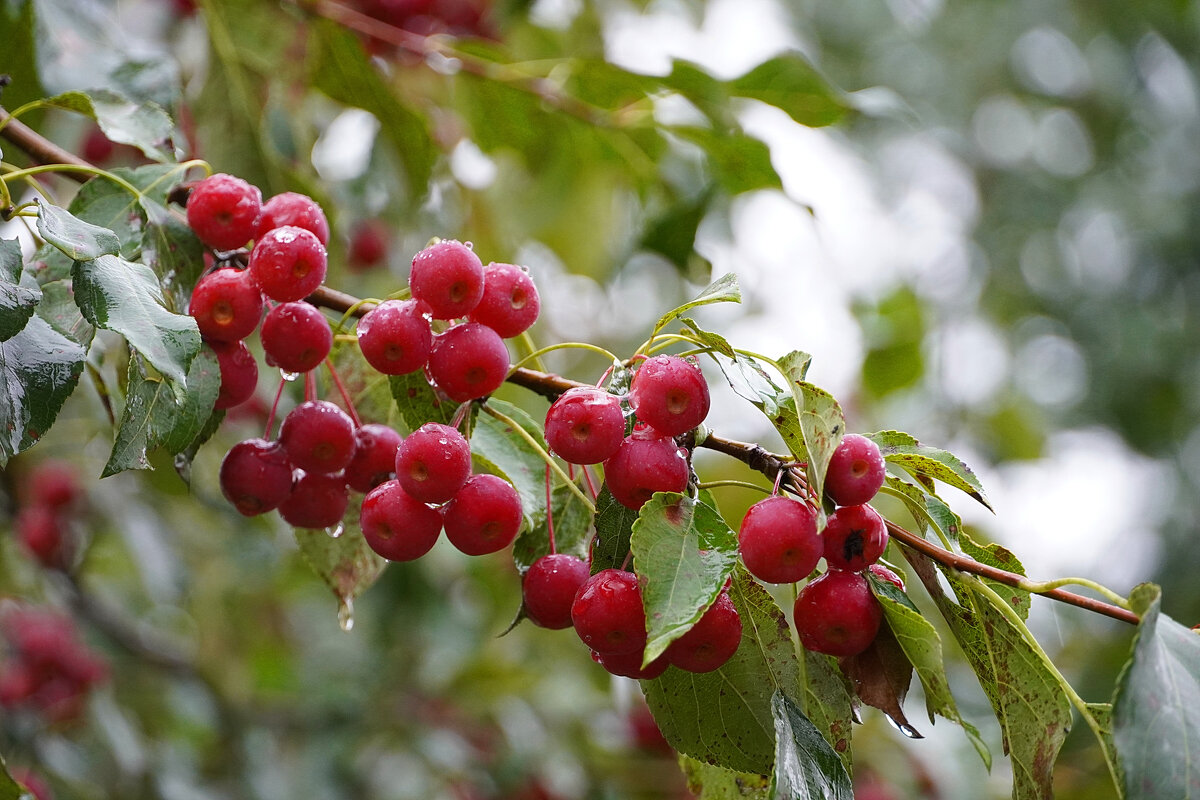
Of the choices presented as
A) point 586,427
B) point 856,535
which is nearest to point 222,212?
point 586,427

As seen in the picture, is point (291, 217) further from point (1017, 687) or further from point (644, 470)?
point (1017, 687)

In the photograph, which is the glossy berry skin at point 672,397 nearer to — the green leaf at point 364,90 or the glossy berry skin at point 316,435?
the glossy berry skin at point 316,435

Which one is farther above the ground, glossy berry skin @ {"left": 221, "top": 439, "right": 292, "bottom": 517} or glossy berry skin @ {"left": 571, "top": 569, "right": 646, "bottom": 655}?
glossy berry skin @ {"left": 571, "top": 569, "right": 646, "bottom": 655}

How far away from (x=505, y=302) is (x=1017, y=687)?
0.55 m

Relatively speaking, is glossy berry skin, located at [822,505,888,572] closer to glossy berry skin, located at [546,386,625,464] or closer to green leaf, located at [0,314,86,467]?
glossy berry skin, located at [546,386,625,464]

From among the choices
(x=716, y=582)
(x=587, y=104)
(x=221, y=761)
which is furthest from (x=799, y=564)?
(x=221, y=761)

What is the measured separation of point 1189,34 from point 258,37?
5.36 m

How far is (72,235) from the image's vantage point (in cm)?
77

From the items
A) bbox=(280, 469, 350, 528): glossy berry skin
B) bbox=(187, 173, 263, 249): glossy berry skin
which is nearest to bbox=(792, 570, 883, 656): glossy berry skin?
bbox=(280, 469, 350, 528): glossy berry skin

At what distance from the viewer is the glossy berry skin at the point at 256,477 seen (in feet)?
3.10

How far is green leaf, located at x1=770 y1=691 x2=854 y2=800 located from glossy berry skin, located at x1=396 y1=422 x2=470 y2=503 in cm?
33

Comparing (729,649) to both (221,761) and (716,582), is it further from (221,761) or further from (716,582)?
(221,761)

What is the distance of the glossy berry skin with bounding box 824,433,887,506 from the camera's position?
78 centimetres

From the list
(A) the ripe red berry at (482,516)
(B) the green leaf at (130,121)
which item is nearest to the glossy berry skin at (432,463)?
(A) the ripe red berry at (482,516)
